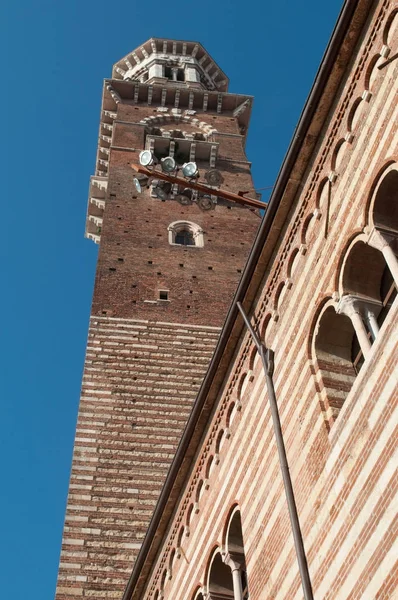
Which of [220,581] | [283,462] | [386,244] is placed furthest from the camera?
[220,581]

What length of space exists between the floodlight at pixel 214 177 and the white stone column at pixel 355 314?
16645mm

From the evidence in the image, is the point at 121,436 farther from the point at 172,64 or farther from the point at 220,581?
the point at 172,64

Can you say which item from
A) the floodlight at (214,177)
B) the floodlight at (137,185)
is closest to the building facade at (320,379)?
the floodlight at (137,185)

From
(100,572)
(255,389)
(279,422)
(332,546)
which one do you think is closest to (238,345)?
(255,389)

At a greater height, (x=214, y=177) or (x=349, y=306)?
(x=214, y=177)

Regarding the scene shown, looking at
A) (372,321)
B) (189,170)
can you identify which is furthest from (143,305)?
(372,321)

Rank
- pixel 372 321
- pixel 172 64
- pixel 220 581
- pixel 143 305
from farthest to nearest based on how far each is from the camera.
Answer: pixel 172 64 → pixel 143 305 → pixel 220 581 → pixel 372 321

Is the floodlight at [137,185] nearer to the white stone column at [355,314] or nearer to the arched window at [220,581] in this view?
the arched window at [220,581]

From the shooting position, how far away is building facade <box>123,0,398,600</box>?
5.87 metres

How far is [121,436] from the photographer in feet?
49.0

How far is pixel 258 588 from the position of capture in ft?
23.4

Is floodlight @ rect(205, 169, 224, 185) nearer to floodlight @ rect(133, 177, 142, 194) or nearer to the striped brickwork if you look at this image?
floodlight @ rect(133, 177, 142, 194)

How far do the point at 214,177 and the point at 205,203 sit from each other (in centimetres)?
146

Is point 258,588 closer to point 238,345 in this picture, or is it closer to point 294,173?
point 238,345
